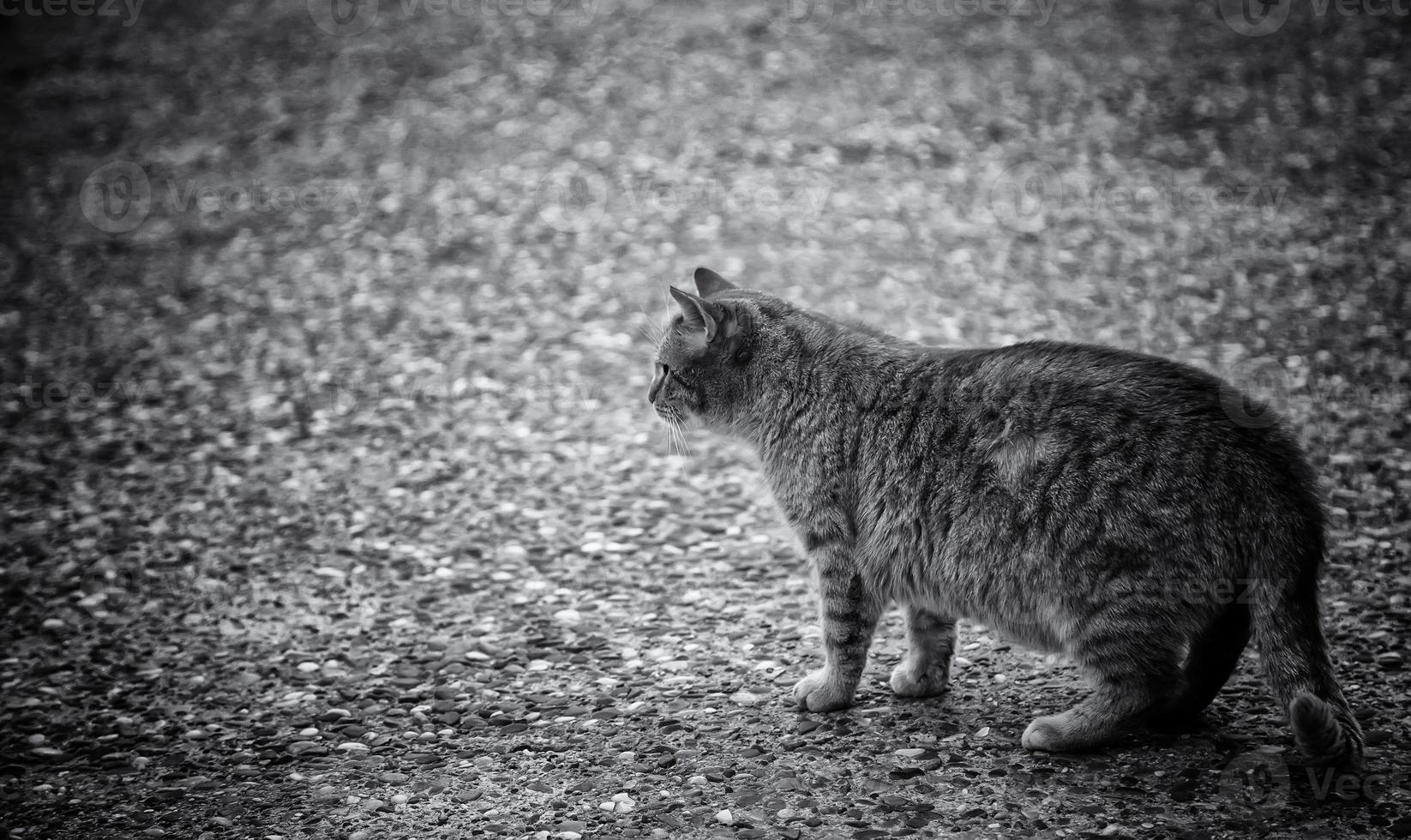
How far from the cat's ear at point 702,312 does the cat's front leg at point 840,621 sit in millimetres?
980

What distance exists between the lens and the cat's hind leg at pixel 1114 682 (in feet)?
13.0

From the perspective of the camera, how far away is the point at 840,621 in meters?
4.64

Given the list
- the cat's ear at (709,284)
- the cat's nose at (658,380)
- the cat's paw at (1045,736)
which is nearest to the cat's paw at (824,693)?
the cat's paw at (1045,736)

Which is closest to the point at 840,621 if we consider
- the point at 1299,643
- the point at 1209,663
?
the point at 1209,663

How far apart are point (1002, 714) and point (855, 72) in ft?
30.4

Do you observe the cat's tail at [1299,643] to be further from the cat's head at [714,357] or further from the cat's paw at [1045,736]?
the cat's head at [714,357]

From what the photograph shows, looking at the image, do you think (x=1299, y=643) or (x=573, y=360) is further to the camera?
(x=573, y=360)

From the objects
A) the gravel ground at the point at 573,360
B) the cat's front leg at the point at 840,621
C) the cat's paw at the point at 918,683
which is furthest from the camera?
the cat's paw at the point at 918,683

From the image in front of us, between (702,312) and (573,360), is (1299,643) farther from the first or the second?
(573,360)

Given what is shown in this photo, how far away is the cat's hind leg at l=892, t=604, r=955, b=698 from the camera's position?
15.4 ft

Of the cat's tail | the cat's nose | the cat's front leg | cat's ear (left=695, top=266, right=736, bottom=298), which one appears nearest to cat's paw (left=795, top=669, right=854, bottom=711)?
the cat's front leg

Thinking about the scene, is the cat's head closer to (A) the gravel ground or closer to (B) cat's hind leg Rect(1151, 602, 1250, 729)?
(A) the gravel ground

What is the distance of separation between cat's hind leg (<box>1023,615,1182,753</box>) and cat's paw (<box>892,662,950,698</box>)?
539 mm

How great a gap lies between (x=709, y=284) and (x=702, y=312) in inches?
26.9
